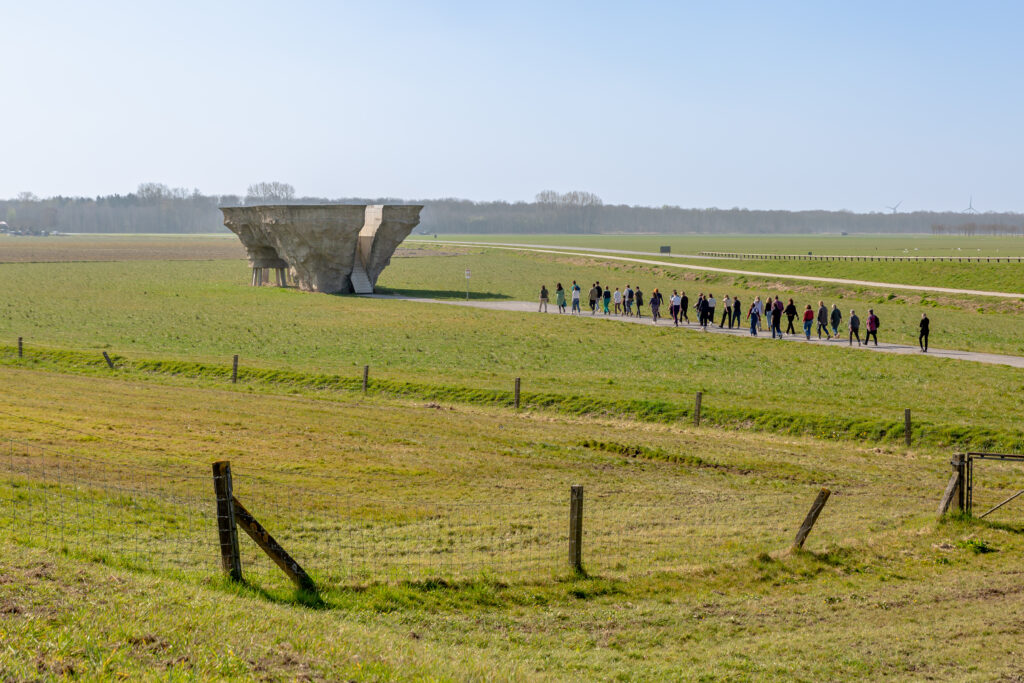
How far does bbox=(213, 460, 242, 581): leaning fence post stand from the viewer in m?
10.9

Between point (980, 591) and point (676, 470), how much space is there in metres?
8.28

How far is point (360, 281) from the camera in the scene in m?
66.7

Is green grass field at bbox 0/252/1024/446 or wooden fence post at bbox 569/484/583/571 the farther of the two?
green grass field at bbox 0/252/1024/446

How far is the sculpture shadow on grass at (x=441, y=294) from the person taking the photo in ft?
213

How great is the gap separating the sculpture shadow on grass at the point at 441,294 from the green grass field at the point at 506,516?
25839mm

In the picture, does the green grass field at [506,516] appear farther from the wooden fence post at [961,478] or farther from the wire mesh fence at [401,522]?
the wooden fence post at [961,478]

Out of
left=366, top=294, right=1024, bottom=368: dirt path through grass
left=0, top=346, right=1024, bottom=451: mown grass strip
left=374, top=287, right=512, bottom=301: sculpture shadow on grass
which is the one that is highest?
left=374, top=287, right=512, bottom=301: sculpture shadow on grass

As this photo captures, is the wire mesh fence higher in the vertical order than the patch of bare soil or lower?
lower

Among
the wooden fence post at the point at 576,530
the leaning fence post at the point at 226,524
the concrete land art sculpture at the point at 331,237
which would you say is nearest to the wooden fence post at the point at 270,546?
the leaning fence post at the point at 226,524

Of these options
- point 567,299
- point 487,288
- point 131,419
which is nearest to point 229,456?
point 131,419

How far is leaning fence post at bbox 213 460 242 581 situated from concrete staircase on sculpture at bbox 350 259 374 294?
183ft

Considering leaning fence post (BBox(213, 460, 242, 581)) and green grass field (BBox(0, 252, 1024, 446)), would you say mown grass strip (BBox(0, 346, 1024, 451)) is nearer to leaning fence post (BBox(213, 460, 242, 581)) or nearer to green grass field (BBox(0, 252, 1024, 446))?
green grass field (BBox(0, 252, 1024, 446))

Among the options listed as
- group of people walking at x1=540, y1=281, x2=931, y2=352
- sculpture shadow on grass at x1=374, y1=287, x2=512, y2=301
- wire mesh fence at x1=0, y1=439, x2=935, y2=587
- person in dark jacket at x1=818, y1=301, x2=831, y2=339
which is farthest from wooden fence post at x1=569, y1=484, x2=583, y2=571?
sculpture shadow on grass at x1=374, y1=287, x2=512, y2=301

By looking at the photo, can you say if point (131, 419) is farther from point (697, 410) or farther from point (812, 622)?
point (812, 622)
